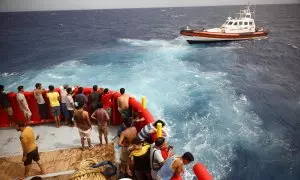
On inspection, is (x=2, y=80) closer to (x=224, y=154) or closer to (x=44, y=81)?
(x=44, y=81)

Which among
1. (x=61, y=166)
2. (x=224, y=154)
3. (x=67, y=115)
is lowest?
(x=224, y=154)

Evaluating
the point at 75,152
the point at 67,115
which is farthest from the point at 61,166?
the point at 67,115

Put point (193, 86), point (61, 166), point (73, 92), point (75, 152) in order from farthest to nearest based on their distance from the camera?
point (193, 86)
point (73, 92)
point (75, 152)
point (61, 166)

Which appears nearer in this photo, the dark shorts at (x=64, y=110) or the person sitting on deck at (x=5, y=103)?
the person sitting on deck at (x=5, y=103)

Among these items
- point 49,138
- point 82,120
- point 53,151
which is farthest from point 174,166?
point 49,138

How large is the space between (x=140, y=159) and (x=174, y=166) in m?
0.99

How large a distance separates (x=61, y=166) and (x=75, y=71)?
746 inches

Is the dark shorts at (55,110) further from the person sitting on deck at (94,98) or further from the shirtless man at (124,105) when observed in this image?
the shirtless man at (124,105)

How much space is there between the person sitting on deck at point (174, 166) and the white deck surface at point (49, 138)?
135 inches

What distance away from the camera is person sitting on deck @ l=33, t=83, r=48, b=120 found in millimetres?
7671

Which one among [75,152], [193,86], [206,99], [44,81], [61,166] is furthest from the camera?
[44,81]

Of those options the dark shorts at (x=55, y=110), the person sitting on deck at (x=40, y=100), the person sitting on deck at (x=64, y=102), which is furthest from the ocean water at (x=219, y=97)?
the person sitting on deck at (x=40, y=100)

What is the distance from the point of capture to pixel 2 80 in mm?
23156

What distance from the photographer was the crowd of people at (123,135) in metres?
4.55
